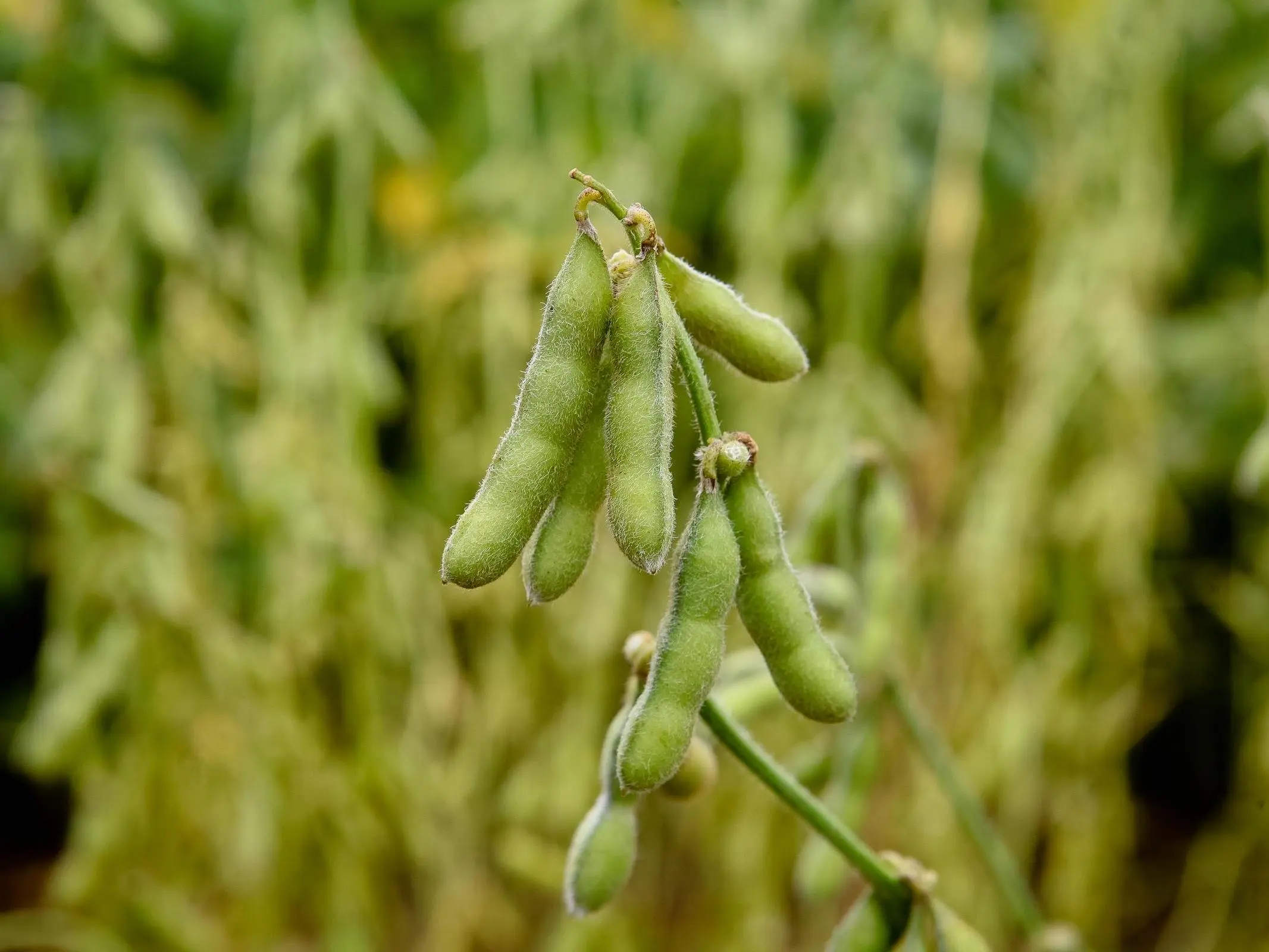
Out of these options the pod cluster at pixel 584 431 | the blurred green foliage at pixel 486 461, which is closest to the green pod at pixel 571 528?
the pod cluster at pixel 584 431

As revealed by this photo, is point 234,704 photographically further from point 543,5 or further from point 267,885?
point 543,5

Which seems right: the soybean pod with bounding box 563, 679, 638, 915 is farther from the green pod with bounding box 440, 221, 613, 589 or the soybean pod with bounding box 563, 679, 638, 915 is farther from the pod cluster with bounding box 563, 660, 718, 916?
the green pod with bounding box 440, 221, 613, 589

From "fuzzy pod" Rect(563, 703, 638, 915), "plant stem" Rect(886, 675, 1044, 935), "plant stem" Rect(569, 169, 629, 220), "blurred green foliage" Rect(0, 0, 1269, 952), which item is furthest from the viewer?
"blurred green foliage" Rect(0, 0, 1269, 952)

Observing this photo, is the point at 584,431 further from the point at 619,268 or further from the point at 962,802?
the point at 962,802

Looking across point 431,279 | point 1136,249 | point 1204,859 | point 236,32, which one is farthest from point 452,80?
point 1204,859

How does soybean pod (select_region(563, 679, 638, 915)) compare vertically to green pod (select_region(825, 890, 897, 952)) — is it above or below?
above

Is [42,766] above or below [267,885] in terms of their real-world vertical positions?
above

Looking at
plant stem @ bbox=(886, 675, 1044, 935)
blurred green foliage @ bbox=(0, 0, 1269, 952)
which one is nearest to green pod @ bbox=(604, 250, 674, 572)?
plant stem @ bbox=(886, 675, 1044, 935)

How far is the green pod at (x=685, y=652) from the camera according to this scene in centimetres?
46

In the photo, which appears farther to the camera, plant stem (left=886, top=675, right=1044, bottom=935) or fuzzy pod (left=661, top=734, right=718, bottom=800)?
plant stem (left=886, top=675, right=1044, bottom=935)

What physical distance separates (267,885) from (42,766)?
0.30 m

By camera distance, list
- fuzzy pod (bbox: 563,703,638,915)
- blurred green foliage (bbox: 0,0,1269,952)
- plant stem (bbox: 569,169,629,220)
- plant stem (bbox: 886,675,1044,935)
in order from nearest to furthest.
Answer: plant stem (bbox: 569,169,629,220) < fuzzy pod (bbox: 563,703,638,915) < plant stem (bbox: 886,675,1044,935) < blurred green foliage (bbox: 0,0,1269,952)

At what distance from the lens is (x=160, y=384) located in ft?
5.84

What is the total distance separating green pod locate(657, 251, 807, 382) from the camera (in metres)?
0.53
